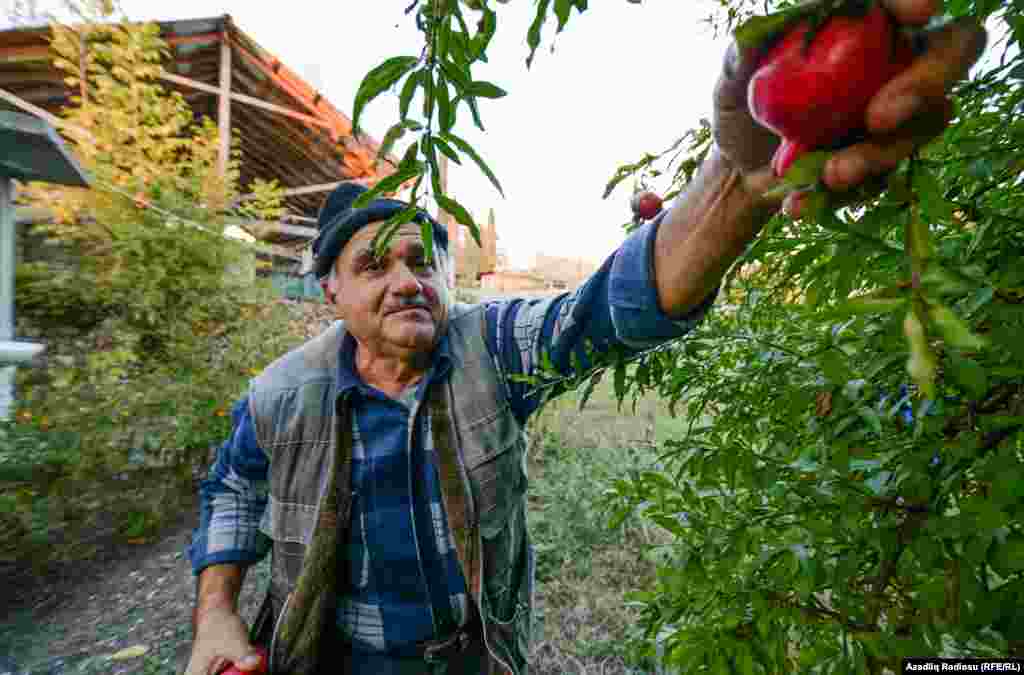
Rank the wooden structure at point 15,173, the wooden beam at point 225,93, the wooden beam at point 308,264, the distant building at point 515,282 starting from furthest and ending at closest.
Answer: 1. the distant building at point 515,282
2. the wooden beam at point 225,93
3. the wooden structure at point 15,173
4. the wooden beam at point 308,264

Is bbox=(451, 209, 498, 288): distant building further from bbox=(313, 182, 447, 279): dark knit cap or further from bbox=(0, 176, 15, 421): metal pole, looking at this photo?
bbox=(0, 176, 15, 421): metal pole

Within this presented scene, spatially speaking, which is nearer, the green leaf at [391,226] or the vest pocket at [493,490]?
the green leaf at [391,226]

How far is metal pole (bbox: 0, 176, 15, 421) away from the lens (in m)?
2.75

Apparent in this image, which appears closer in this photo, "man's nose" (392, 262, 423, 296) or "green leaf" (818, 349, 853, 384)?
"green leaf" (818, 349, 853, 384)

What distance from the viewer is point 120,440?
3.32 meters

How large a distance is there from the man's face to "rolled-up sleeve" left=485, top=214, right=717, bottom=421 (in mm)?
245

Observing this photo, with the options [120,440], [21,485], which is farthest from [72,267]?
[21,485]

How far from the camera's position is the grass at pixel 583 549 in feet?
7.70

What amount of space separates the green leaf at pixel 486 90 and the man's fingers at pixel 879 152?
38 centimetres

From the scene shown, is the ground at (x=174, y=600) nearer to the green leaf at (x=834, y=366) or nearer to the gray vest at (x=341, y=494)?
the gray vest at (x=341, y=494)

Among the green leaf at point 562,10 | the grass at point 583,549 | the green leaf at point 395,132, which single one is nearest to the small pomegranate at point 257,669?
the grass at point 583,549

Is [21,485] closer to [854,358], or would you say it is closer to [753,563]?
[753,563]

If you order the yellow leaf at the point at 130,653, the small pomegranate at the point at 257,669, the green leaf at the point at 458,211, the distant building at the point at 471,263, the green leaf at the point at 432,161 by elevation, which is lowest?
Result: the yellow leaf at the point at 130,653

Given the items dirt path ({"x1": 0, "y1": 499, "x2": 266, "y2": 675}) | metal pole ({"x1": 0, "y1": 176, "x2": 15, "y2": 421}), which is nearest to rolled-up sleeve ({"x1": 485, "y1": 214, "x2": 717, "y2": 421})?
dirt path ({"x1": 0, "y1": 499, "x2": 266, "y2": 675})
